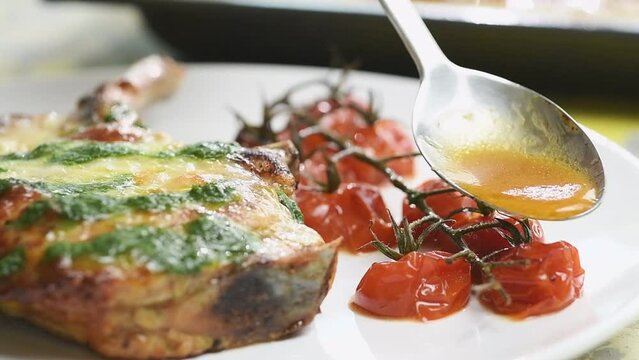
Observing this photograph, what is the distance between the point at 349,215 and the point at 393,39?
2.02 meters

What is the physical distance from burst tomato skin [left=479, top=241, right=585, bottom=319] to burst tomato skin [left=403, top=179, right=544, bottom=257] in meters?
0.15

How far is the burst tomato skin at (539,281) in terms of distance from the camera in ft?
8.16

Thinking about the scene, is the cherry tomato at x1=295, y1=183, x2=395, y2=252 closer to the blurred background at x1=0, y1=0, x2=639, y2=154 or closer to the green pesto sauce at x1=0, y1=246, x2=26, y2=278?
the green pesto sauce at x1=0, y1=246, x2=26, y2=278

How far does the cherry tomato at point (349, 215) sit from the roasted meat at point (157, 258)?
1.36 ft

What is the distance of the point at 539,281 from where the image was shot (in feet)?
8.21

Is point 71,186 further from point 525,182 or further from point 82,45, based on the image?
point 82,45

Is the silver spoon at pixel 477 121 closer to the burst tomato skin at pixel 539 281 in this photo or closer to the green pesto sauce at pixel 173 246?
the burst tomato skin at pixel 539 281

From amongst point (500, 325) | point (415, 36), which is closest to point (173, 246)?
point (500, 325)

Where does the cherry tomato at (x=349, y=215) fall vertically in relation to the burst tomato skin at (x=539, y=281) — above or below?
below

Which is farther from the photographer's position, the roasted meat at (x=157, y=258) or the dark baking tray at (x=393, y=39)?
the dark baking tray at (x=393, y=39)

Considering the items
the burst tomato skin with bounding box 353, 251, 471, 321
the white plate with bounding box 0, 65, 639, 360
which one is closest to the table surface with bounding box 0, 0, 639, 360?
the white plate with bounding box 0, 65, 639, 360

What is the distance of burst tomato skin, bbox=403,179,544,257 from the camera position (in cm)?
281

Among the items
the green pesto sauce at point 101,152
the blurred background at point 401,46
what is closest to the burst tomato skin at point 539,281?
the green pesto sauce at point 101,152

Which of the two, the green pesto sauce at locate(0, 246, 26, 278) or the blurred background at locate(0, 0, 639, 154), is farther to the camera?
the blurred background at locate(0, 0, 639, 154)
